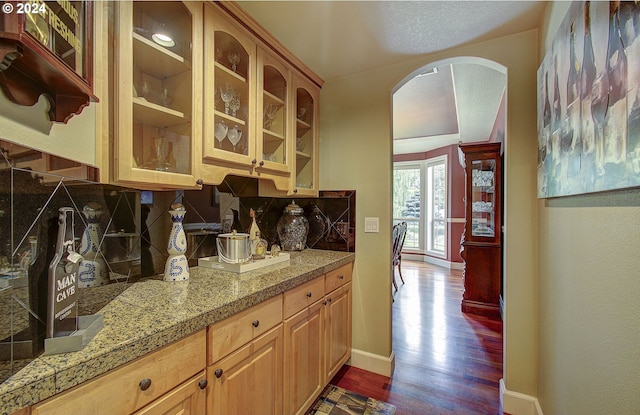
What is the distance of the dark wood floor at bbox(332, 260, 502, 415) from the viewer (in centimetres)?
183

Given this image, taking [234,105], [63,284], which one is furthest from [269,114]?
[63,284]

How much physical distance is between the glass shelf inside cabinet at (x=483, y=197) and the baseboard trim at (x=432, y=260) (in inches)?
97.5

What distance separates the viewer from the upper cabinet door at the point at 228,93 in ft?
4.56

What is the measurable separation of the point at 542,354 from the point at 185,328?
1.91 metres

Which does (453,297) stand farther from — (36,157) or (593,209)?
(36,157)

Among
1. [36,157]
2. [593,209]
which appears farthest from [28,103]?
[593,209]

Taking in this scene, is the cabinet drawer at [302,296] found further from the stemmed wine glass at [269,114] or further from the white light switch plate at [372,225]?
the stemmed wine glass at [269,114]

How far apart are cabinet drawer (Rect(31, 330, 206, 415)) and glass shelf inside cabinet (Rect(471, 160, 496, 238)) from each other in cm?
344

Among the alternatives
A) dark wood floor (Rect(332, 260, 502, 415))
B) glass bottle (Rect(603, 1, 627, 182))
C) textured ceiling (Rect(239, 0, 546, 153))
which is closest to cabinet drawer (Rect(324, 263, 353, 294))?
dark wood floor (Rect(332, 260, 502, 415))

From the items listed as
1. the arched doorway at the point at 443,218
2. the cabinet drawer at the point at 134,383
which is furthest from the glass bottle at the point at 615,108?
the cabinet drawer at the point at 134,383

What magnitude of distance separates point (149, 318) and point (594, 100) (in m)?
1.61

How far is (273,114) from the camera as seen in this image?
191cm

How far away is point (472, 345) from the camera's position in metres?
2.57

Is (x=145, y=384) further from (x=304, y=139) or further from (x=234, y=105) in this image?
(x=304, y=139)
